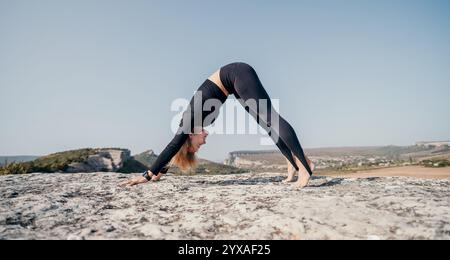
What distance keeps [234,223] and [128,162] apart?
8947cm

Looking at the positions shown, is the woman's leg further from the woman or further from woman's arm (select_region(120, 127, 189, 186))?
woman's arm (select_region(120, 127, 189, 186))

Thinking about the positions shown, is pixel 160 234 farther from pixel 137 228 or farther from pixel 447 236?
pixel 447 236

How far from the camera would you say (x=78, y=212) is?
10.4 ft

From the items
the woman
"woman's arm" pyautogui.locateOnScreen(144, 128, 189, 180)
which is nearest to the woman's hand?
the woman

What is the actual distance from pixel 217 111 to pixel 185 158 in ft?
3.57

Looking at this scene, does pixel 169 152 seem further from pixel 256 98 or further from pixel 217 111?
pixel 256 98

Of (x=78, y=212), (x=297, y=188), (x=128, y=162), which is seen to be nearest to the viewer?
(x=78, y=212)

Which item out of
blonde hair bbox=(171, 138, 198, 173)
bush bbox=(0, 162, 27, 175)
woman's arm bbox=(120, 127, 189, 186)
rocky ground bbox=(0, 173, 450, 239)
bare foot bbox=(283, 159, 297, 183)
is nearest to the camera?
rocky ground bbox=(0, 173, 450, 239)

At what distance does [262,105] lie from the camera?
16.0ft

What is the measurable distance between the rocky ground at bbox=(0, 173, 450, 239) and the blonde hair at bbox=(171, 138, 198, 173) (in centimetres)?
133

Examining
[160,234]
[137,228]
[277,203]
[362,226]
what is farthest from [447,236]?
[137,228]

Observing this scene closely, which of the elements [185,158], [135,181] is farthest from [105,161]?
[135,181]

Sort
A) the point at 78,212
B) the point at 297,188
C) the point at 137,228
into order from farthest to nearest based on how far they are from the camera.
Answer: the point at 297,188, the point at 78,212, the point at 137,228

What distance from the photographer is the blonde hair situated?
5.38 metres
